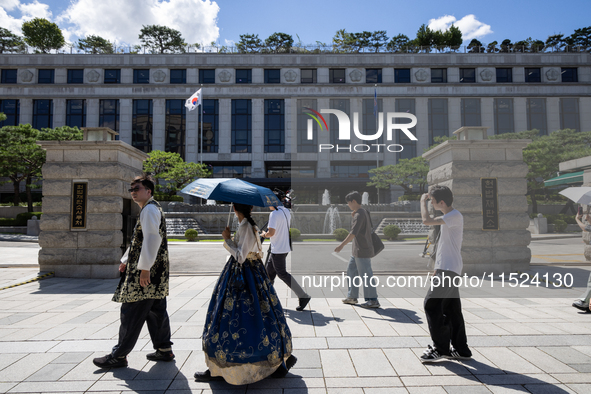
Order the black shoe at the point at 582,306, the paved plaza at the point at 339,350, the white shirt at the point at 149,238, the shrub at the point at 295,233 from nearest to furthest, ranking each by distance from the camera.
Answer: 1. the paved plaza at the point at 339,350
2. the white shirt at the point at 149,238
3. the black shoe at the point at 582,306
4. the shrub at the point at 295,233

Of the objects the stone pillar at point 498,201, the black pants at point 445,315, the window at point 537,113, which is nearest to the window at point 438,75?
the window at point 537,113

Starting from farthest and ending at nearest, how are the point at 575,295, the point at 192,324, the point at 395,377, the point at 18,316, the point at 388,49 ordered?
the point at 388,49 < the point at 575,295 < the point at 18,316 < the point at 192,324 < the point at 395,377

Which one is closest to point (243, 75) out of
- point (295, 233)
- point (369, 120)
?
point (369, 120)

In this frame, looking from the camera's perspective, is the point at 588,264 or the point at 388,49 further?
the point at 388,49

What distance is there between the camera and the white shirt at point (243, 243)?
3609mm

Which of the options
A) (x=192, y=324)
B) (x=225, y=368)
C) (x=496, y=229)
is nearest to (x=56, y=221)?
(x=192, y=324)

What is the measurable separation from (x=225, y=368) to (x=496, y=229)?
9.01 metres

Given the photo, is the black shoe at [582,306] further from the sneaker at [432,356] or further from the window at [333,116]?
the window at [333,116]

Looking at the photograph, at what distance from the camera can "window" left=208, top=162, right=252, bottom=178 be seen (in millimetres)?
46594

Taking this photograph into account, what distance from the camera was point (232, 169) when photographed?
47438mm

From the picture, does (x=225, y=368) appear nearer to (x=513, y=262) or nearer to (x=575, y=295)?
(x=575, y=295)

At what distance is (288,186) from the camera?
153 feet

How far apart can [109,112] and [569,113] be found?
61358 millimetres

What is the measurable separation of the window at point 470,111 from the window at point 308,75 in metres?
20.4
